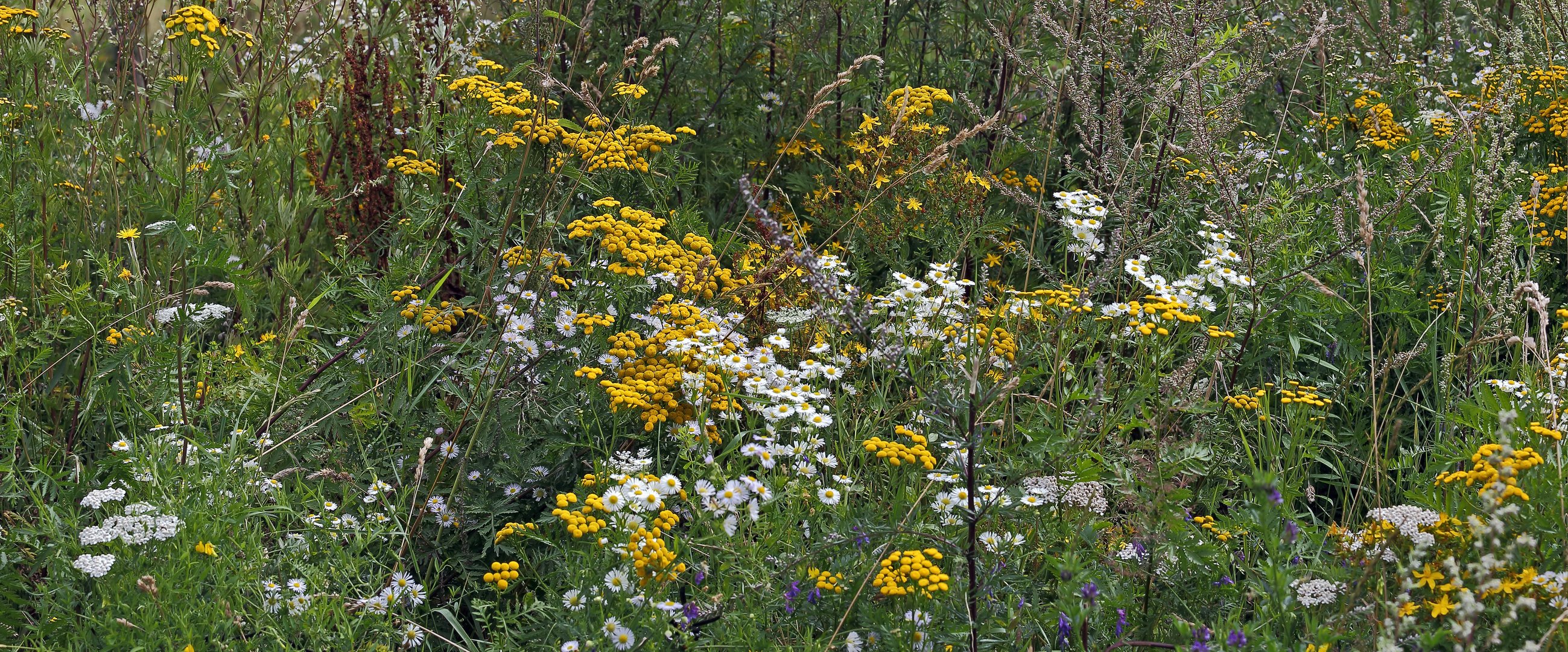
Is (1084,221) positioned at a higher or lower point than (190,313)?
higher

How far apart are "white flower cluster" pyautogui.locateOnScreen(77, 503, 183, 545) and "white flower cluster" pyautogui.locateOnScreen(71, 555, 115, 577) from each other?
28 millimetres

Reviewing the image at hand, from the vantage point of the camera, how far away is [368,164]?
4.07 metres

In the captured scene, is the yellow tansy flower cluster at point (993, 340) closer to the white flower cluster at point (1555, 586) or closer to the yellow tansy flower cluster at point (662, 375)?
the yellow tansy flower cluster at point (662, 375)

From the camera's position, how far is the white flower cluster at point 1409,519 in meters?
2.21

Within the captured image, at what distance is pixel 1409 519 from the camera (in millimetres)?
2246

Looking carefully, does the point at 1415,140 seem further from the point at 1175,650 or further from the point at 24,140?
the point at 24,140

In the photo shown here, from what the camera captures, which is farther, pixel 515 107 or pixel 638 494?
pixel 515 107

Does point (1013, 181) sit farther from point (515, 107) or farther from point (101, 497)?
point (101, 497)

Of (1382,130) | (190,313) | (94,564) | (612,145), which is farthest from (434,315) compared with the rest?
(1382,130)

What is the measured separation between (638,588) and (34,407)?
1.87 meters

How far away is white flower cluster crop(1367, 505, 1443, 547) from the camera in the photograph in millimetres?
2215

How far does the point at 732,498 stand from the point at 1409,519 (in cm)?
126

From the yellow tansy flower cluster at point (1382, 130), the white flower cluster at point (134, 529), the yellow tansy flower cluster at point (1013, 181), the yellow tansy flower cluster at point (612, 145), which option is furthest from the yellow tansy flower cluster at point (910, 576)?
the yellow tansy flower cluster at point (1382, 130)

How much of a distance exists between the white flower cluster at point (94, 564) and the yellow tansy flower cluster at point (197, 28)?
1349 mm
